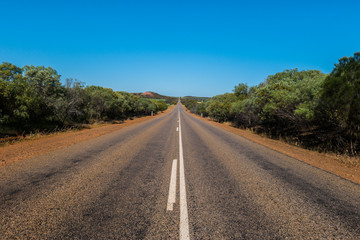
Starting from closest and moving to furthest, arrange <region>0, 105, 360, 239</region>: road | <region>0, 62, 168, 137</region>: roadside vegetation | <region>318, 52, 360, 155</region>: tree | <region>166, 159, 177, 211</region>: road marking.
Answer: <region>0, 105, 360, 239</region>: road → <region>166, 159, 177, 211</region>: road marking → <region>318, 52, 360, 155</region>: tree → <region>0, 62, 168, 137</region>: roadside vegetation

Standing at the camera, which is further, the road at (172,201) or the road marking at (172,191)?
the road marking at (172,191)

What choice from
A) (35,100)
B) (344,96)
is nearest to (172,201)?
(344,96)

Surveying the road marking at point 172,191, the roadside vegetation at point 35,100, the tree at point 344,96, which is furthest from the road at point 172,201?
the roadside vegetation at point 35,100

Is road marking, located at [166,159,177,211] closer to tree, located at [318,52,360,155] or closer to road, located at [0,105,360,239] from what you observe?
road, located at [0,105,360,239]

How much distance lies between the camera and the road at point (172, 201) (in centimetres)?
241

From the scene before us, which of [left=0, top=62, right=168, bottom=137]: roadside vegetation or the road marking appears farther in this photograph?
[left=0, top=62, right=168, bottom=137]: roadside vegetation

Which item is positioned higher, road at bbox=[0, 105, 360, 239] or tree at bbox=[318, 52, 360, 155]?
tree at bbox=[318, 52, 360, 155]

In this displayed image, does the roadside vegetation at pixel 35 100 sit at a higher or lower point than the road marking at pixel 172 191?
higher

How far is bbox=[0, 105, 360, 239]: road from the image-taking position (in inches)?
94.9

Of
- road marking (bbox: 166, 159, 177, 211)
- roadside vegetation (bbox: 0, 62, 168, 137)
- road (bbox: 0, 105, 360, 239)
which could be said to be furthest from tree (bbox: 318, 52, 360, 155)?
roadside vegetation (bbox: 0, 62, 168, 137)

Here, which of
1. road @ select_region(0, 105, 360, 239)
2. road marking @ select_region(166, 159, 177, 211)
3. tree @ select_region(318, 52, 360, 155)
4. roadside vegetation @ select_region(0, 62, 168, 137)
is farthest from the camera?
roadside vegetation @ select_region(0, 62, 168, 137)

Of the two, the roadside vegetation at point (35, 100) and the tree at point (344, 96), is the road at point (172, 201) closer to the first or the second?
the tree at point (344, 96)

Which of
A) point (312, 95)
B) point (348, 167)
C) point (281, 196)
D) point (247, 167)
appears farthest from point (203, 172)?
point (312, 95)

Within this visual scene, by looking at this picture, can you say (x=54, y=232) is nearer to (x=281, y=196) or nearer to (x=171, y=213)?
(x=171, y=213)
